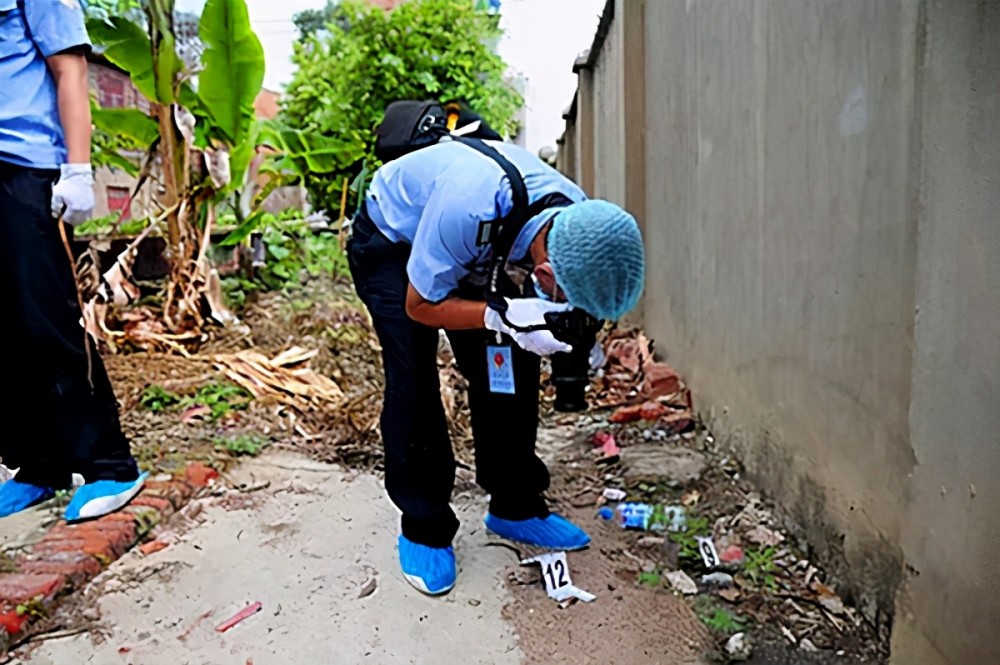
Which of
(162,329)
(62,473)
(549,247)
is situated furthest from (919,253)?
(162,329)

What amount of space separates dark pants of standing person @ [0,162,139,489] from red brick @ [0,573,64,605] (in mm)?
517

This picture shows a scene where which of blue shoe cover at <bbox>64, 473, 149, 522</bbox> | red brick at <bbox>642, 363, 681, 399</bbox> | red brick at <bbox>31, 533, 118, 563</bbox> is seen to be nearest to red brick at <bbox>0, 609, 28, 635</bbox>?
red brick at <bbox>31, 533, 118, 563</bbox>

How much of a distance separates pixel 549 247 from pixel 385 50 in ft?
25.9

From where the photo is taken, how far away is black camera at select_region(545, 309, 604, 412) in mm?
1901

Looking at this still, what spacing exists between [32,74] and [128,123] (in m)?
2.58

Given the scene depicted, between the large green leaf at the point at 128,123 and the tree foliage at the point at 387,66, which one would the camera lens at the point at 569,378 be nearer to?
the large green leaf at the point at 128,123

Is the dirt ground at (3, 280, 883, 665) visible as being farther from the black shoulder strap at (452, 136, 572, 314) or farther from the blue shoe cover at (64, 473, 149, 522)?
the black shoulder strap at (452, 136, 572, 314)

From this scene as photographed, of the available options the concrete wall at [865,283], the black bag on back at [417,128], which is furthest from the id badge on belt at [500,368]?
the concrete wall at [865,283]

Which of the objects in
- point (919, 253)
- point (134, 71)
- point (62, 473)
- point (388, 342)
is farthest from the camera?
point (134, 71)

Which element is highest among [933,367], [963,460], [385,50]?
[385,50]

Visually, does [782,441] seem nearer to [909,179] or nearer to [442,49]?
[909,179]

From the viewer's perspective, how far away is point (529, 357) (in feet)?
7.73

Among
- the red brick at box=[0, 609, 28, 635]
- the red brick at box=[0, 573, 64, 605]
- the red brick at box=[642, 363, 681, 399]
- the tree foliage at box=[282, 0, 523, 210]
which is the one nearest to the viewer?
the red brick at box=[0, 609, 28, 635]

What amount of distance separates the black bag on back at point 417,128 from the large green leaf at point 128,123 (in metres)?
3.24
